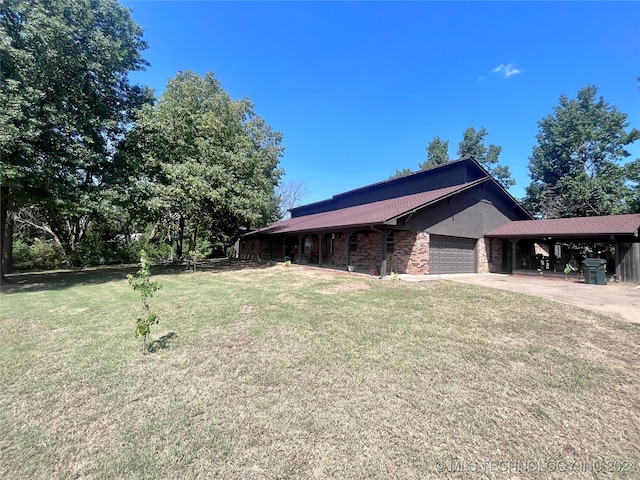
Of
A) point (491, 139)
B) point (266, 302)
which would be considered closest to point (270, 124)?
point (266, 302)

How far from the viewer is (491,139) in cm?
3484

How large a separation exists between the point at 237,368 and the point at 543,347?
4.96m

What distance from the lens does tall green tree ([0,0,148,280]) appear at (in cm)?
953

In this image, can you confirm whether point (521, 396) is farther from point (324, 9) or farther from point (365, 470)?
point (324, 9)

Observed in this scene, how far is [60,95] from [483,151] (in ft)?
129

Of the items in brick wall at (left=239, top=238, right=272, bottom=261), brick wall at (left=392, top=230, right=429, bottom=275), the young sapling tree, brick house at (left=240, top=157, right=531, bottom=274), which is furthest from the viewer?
brick wall at (left=239, top=238, right=272, bottom=261)

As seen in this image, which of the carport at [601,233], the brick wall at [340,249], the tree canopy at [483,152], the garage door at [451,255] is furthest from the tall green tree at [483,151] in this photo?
the brick wall at [340,249]

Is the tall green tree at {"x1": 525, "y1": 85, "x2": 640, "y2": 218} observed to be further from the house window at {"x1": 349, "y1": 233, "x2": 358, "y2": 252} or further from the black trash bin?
the house window at {"x1": 349, "y1": 233, "x2": 358, "y2": 252}

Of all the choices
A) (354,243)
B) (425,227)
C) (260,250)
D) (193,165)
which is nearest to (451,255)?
(425,227)

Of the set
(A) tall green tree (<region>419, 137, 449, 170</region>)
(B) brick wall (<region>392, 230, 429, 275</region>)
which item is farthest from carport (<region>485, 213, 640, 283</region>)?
(A) tall green tree (<region>419, 137, 449, 170</region>)

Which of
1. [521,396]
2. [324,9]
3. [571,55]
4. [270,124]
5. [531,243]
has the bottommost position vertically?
[521,396]

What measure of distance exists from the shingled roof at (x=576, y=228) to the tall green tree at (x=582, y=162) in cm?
1243

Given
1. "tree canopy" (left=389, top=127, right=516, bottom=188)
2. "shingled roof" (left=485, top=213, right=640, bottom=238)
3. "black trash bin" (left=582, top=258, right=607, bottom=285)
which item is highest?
"tree canopy" (left=389, top=127, right=516, bottom=188)

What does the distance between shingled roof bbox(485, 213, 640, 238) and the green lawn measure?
978 centimetres
